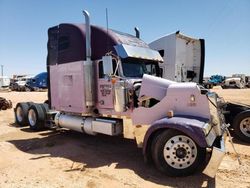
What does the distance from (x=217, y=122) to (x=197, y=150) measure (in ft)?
2.97

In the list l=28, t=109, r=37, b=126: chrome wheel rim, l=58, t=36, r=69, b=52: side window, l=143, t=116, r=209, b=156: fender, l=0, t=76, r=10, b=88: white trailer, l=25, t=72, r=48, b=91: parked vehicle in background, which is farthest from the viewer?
l=0, t=76, r=10, b=88: white trailer

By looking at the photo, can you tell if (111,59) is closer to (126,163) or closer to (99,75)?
(99,75)

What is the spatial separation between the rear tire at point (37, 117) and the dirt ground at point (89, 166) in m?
1.27

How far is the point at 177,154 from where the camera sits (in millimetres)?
5211

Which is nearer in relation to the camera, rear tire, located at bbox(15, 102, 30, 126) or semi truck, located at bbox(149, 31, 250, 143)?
semi truck, located at bbox(149, 31, 250, 143)

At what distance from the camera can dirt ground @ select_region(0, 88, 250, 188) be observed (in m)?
5.06

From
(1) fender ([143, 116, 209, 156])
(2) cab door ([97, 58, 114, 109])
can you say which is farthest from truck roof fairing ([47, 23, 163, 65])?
(1) fender ([143, 116, 209, 156])

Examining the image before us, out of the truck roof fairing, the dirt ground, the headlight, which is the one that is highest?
the truck roof fairing

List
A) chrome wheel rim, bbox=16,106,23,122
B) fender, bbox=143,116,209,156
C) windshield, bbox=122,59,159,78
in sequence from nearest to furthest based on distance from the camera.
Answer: fender, bbox=143,116,209,156 → windshield, bbox=122,59,159,78 → chrome wheel rim, bbox=16,106,23,122

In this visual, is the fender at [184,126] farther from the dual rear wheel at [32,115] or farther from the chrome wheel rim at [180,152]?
the dual rear wheel at [32,115]

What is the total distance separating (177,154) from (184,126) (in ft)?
1.88

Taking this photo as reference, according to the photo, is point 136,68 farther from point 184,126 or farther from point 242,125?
point 242,125

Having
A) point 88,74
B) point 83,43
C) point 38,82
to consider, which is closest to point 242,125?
point 88,74

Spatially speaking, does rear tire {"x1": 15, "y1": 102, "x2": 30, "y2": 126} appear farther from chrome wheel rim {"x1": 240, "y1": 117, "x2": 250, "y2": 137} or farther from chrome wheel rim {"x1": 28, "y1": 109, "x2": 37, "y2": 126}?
chrome wheel rim {"x1": 240, "y1": 117, "x2": 250, "y2": 137}
